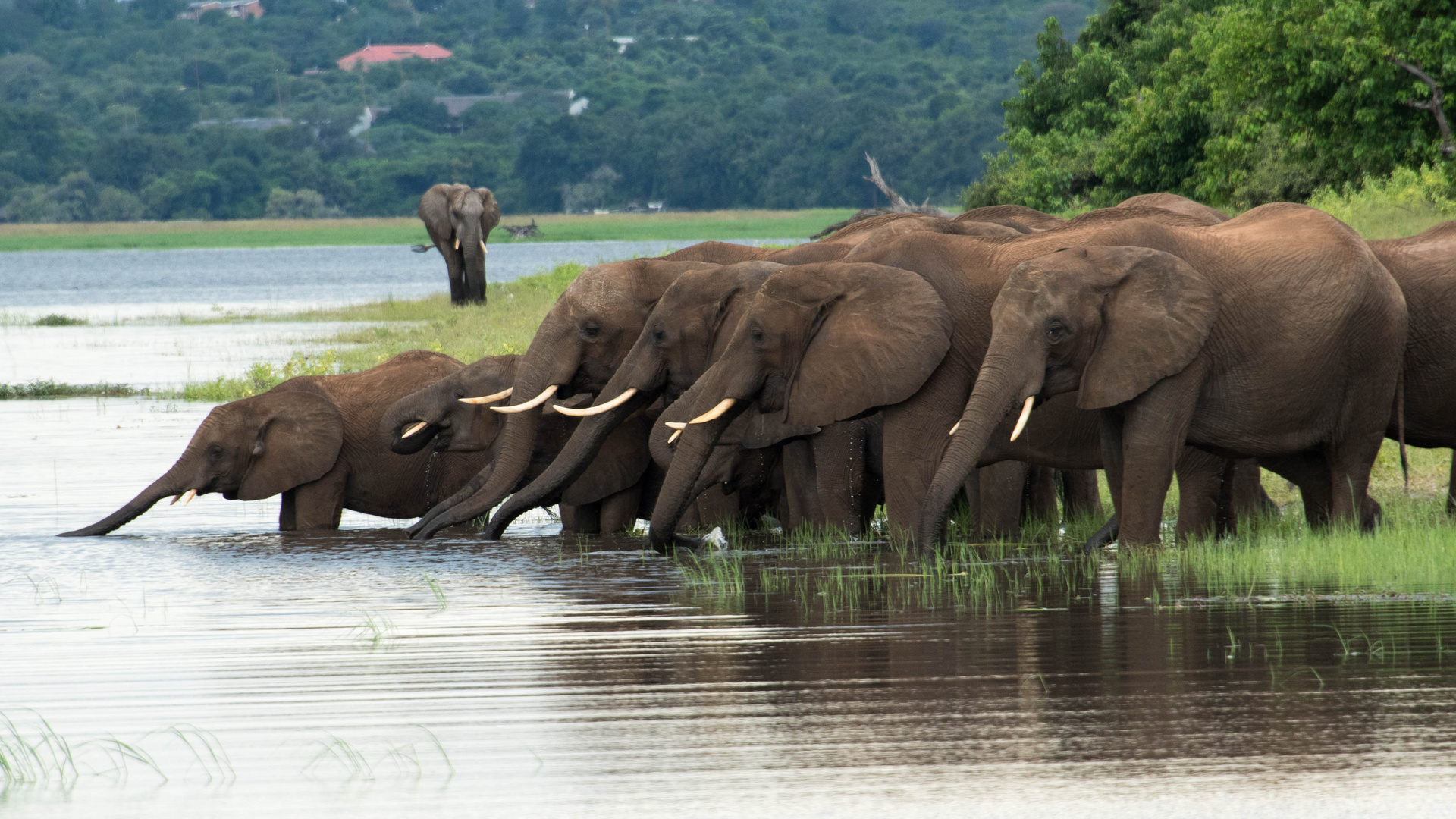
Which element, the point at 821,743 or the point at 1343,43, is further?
the point at 1343,43

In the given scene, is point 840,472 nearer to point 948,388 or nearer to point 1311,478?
point 948,388

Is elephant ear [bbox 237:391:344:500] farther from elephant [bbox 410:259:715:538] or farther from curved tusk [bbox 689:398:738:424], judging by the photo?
curved tusk [bbox 689:398:738:424]

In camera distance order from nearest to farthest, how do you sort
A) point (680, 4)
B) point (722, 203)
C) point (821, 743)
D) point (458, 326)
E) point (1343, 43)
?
point (821, 743), point (1343, 43), point (458, 326), point (722, 203), point (680, 4)

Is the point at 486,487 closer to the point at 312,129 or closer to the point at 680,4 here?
the point at 312,129

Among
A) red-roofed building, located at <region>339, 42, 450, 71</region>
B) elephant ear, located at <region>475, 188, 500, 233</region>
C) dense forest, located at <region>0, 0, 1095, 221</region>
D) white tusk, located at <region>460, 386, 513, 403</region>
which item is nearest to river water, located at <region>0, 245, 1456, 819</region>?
white tusk, located at <region>460, 386, 513, 403</region>

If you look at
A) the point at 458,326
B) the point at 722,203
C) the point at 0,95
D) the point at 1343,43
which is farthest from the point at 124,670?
the point at 0,95

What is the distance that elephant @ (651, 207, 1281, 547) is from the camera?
10.6 meters

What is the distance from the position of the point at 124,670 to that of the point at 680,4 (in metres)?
195

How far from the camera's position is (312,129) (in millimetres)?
150625

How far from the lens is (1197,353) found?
985 cm

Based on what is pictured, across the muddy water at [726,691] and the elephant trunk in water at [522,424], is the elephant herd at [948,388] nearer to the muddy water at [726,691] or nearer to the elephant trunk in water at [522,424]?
the elephant trunk in water at [522,424]

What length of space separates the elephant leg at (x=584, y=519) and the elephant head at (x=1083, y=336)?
11.5 feet

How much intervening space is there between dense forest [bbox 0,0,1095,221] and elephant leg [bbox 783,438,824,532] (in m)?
99.2

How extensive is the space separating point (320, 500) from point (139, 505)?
3.71 ft
